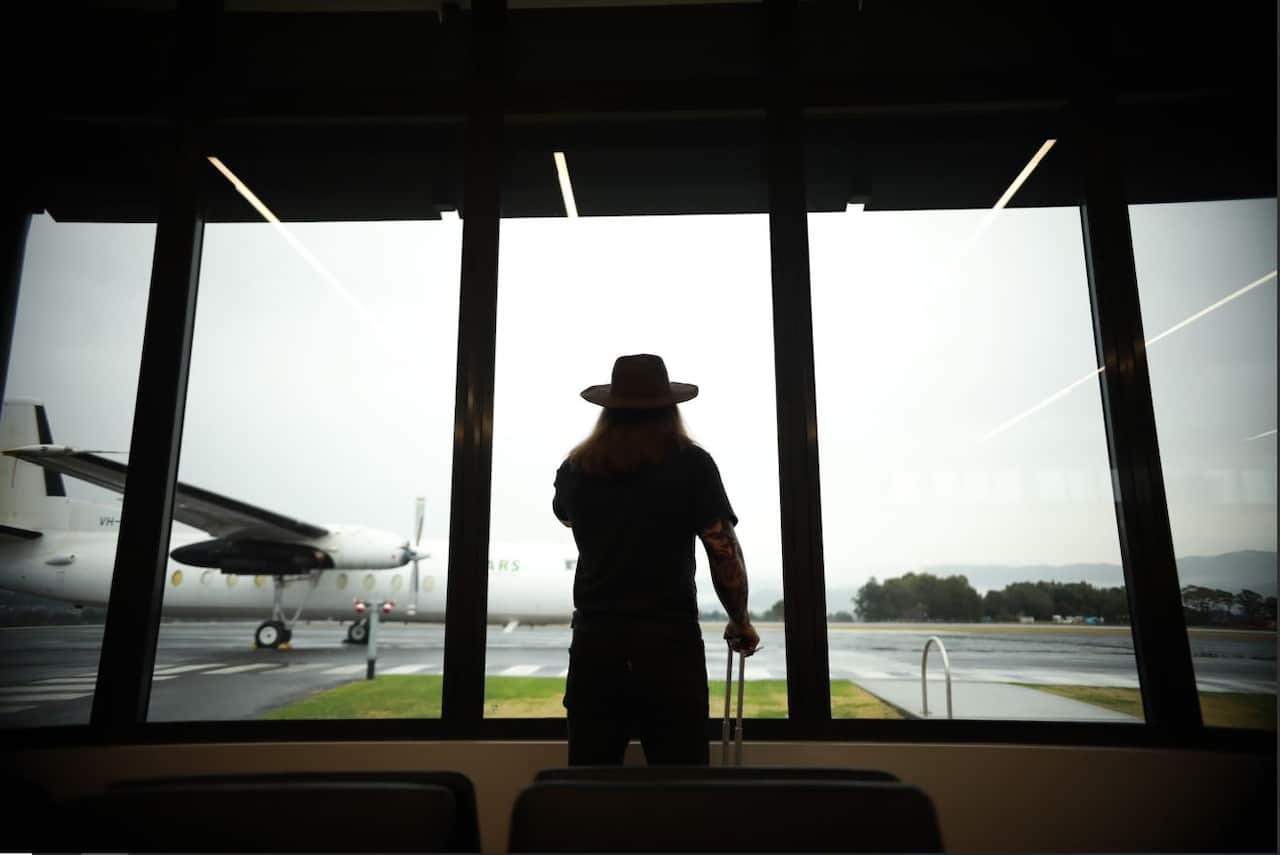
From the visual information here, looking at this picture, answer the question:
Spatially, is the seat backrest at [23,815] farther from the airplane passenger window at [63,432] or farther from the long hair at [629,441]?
the airplane passenger window at [63,432]

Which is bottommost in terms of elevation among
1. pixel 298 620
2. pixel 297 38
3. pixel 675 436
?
pixel 298 620

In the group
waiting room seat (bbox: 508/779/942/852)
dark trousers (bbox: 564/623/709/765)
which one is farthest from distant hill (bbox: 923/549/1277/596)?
waiting room seat (bbox: 508/779/942/852)

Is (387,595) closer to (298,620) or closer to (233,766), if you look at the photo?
(298,620)

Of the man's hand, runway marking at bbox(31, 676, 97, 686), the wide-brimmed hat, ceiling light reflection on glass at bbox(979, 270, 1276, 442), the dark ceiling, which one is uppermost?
the dark ceiling

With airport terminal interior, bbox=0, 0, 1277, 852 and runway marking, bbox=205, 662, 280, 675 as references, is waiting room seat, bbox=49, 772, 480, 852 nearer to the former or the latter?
airport terminal interior, bbox=0, 0, 1277, 852

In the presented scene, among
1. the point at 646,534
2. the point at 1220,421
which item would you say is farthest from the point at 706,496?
the point at 1220,421

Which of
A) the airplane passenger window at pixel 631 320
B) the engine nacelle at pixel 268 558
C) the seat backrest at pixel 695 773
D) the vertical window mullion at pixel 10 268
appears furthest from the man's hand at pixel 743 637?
the engine nacelle at pixel 268 558

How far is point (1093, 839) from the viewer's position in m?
1.90

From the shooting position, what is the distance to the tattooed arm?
5.29 feet

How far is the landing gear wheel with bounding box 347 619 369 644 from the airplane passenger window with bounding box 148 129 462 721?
28.6 ft

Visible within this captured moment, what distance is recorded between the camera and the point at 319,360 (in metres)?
2.83

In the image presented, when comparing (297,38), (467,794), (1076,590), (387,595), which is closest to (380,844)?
(467,794)

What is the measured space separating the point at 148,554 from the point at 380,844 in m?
2.01

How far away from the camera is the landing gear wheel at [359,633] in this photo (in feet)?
→ 35.8
